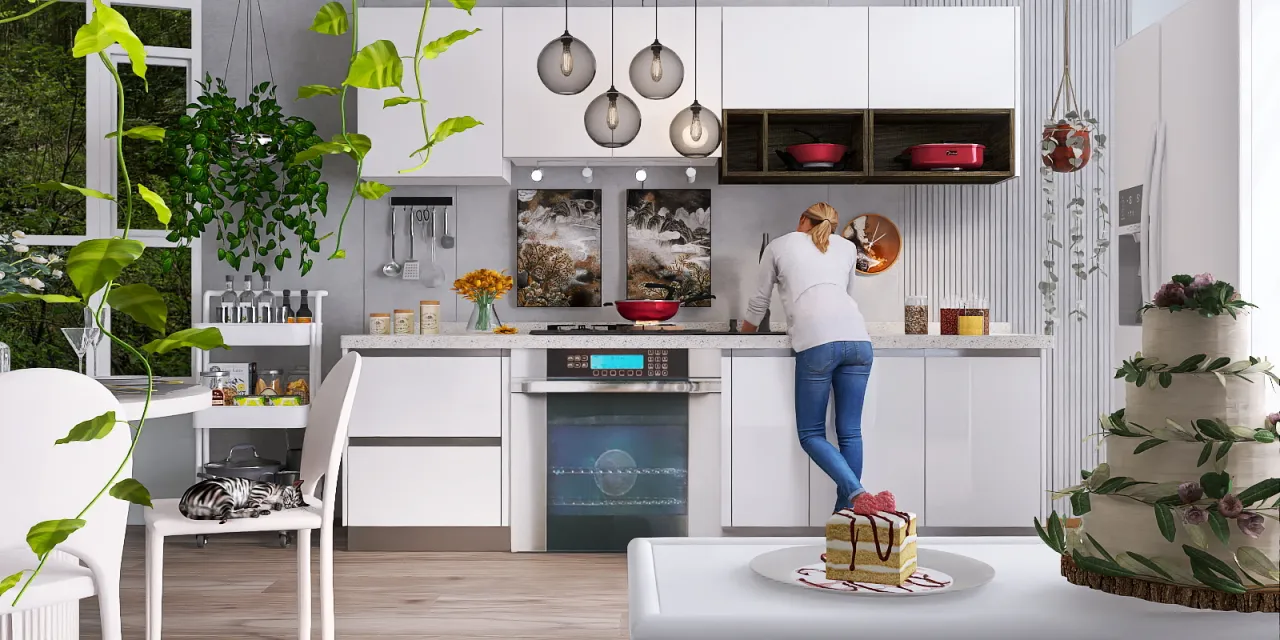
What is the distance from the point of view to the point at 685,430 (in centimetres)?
395

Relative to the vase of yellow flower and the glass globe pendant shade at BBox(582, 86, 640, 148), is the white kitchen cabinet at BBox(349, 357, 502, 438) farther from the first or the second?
the glass globe pendant shade at BBox(582, 86, 640, 148)

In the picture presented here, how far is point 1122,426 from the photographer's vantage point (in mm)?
942

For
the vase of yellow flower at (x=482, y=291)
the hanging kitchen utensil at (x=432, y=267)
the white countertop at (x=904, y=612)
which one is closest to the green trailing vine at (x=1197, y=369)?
the white countertop at (x=904, y=612)

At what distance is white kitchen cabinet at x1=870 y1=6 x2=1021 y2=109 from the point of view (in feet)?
13.5

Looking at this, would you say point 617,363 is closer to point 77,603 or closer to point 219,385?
point 219,385

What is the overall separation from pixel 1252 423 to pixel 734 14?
3523mm

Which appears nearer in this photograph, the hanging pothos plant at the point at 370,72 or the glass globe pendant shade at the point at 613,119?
the hanging pothos plant at the point at 370,72

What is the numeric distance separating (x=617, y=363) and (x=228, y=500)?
1833 millimetres

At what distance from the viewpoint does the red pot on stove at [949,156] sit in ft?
13.5

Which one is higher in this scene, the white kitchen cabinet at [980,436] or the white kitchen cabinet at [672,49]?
the white kitchen cabinet at [672,49]

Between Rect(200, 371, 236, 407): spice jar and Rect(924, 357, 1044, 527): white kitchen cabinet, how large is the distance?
293cm

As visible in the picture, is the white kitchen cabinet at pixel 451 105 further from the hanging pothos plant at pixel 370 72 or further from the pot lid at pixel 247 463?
the hanging pothos plant at pixel 370 72

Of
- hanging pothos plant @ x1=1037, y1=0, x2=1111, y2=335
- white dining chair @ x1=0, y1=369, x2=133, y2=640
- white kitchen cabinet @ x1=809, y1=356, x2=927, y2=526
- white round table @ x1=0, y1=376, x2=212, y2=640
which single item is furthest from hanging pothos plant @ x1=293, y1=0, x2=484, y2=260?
white kitchen cabinet @ x1=809, y1=356, x2=927, y2=526

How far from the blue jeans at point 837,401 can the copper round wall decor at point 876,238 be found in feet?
2.78
